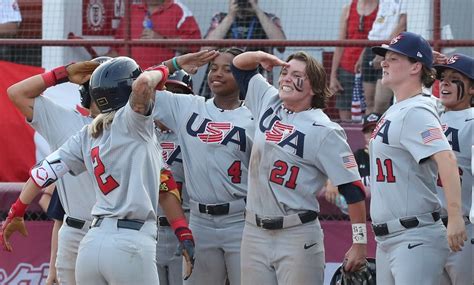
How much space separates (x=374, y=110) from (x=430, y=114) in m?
3.82

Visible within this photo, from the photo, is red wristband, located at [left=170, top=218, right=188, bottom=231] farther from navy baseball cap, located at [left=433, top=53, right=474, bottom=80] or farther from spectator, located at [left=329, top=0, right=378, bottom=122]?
spectator, located at [left=329, top=0, right=378, bottom=122]

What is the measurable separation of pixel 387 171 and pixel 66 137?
2255 millimetres

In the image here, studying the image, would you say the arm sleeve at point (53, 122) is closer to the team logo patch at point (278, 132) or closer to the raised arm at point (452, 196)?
the team logo patch at point (278, 132)

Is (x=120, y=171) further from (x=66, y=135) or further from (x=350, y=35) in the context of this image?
(x=350, y=35)

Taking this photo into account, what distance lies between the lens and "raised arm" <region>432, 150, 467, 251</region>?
5.88 metres

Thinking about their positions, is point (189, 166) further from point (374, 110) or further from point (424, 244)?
point (374, 110)

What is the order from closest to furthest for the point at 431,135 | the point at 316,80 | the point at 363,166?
1. the point at 431,135
2. the point at 316,80
3. the point at 363,166

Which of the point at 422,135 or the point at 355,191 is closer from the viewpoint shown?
the point at 422,135

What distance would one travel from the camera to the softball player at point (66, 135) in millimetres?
7062

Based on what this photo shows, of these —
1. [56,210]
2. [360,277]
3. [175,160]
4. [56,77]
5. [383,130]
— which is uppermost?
[56,77]

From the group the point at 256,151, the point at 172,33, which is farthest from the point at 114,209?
the point at 172,33

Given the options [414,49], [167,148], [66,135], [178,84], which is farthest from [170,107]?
[414,49]

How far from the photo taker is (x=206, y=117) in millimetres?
7246

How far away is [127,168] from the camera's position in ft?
20.1
